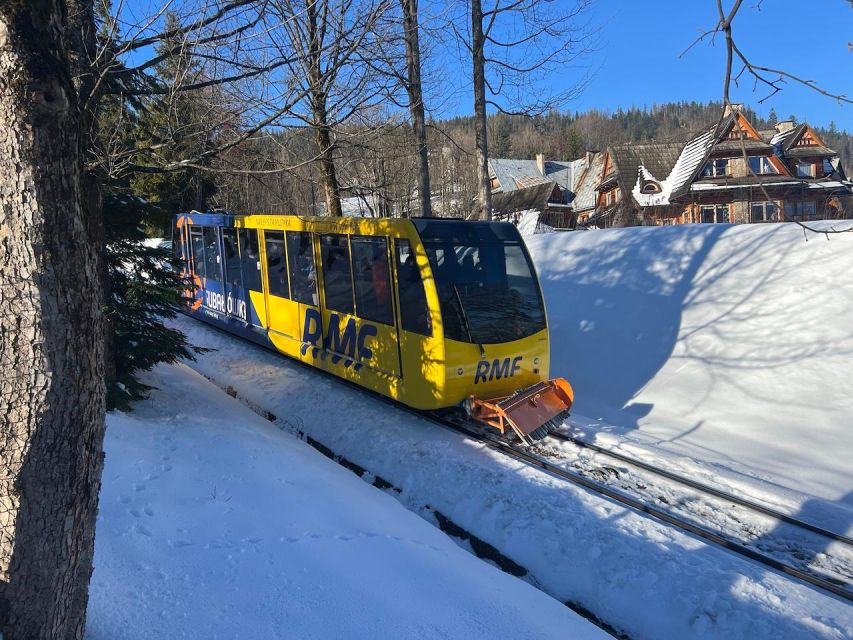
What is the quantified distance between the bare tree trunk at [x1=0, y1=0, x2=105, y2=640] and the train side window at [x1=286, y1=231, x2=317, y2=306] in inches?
298

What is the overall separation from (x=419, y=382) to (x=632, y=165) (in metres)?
36.4

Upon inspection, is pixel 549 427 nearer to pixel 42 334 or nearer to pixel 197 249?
pixel 42 334

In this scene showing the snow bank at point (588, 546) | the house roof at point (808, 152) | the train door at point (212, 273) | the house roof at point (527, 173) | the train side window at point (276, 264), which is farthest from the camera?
the house roof at point (527, 173)

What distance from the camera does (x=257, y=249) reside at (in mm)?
11570

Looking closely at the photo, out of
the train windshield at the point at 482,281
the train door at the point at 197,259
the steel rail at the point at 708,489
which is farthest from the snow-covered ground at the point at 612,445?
the train windshield at the point at 482,281

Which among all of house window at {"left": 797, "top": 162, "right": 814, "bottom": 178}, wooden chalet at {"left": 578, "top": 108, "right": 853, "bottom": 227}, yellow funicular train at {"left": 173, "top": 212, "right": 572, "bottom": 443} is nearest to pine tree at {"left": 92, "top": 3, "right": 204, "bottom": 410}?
yellow funicular train at {"left": 173, "top": 212, "right": 572, "bottom": 443}

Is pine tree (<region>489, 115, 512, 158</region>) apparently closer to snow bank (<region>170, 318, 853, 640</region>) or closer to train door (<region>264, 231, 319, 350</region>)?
train door (<region>264, 231, 319, 350</region>)

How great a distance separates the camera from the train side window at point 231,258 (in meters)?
12.4

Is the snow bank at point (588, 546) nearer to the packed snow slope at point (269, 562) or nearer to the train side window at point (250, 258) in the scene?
the packed snow slope at point (269, 562)

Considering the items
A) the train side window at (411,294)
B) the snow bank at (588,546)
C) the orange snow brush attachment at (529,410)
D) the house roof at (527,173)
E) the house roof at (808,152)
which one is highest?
the house roof at (527,173)

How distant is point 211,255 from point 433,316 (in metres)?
8.16

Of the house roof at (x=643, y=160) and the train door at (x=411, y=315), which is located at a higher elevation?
the house roof at (x=643, y=160)

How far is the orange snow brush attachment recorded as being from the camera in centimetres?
725

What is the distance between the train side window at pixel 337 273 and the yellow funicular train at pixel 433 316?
16mm
